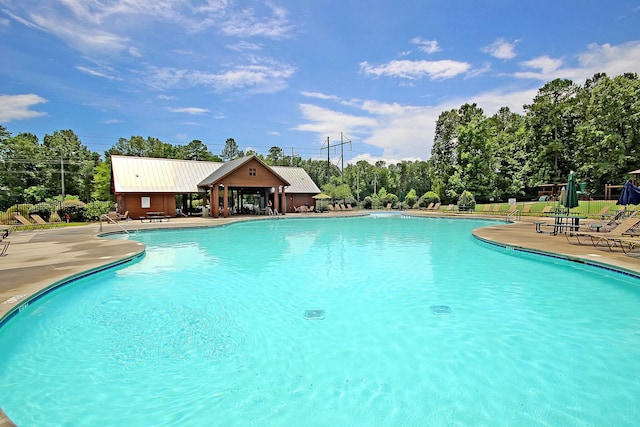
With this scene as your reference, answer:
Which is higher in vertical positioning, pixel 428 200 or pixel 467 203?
pixel 428 200

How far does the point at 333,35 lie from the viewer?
23.0 m

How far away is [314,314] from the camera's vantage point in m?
5.86

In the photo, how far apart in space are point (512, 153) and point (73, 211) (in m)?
42.2

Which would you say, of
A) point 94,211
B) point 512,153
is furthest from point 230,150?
point 512,153

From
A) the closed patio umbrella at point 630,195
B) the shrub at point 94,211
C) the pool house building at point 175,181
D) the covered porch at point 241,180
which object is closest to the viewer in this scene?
the closed patio umbrella at point 630,195

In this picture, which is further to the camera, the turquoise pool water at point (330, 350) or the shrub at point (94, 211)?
the shrub at point (94, 211)

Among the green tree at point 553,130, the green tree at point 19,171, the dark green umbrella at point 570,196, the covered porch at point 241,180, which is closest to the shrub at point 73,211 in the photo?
the covered porch at point 241,180

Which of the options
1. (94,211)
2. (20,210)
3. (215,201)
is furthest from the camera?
(215,201)

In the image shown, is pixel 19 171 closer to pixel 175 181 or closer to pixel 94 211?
pixel 94 211

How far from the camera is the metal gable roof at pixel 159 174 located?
25.7 meters

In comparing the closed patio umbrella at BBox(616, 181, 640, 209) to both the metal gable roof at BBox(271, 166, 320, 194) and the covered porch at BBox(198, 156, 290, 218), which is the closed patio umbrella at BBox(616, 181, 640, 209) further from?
the metal gable roof at BBox(271, 166, 320, 194)

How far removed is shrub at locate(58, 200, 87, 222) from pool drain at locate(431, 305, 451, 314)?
24445mm

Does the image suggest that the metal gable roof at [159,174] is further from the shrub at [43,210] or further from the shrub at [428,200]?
the shrub at [428,200]

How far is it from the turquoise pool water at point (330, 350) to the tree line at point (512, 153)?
2719 centimetres
